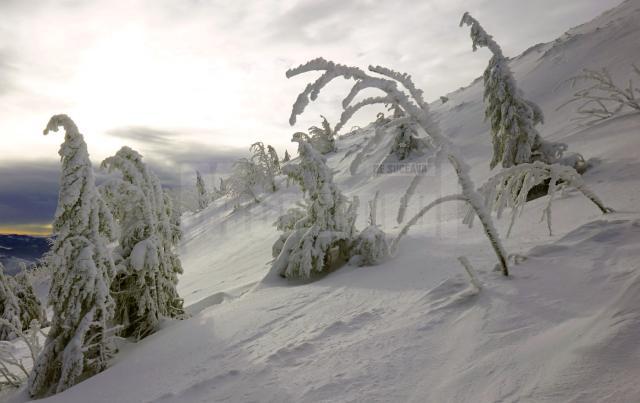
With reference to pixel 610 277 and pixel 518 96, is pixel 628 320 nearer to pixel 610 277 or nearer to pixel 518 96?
pixel 610 277

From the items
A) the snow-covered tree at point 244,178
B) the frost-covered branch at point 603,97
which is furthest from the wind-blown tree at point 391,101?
the snow-covered tree at point 244,178

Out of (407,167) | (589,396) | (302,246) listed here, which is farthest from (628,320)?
(407,167)

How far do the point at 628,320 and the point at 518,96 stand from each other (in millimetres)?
11526

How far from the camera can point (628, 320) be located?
7.26ft

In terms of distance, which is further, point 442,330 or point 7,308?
point 7,308

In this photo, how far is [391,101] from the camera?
3383 millimetres

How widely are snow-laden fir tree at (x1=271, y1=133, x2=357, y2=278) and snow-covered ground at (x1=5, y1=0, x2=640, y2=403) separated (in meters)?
0.65

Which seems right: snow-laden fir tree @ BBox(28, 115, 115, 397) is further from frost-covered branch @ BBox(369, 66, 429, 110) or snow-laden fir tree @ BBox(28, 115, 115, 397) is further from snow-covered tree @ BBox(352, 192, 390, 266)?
frost-covered branch @ BBox(369, 66, 429, 110)

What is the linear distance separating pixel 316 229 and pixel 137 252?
4.14m

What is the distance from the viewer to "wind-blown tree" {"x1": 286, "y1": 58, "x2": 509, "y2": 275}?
9.94ft

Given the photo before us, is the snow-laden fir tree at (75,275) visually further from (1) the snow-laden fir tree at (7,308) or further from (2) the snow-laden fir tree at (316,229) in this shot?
(1) the snow-laden fir tree at (7,308)

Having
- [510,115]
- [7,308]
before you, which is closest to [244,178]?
[7,308]

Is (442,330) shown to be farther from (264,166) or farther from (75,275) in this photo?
(264,166)

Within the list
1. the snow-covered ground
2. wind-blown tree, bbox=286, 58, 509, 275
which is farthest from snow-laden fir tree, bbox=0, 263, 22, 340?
wind-blown tree, bbox=286, 58, 509, 275
